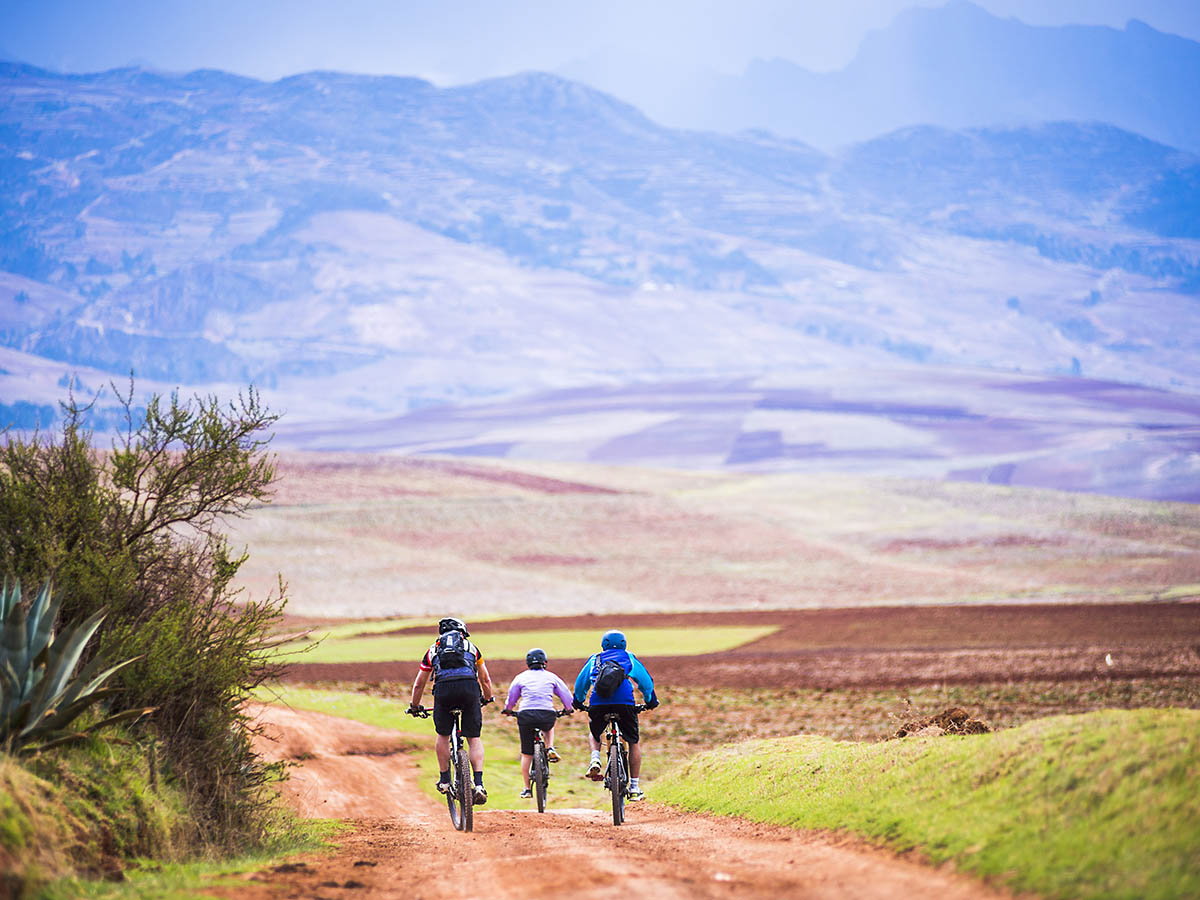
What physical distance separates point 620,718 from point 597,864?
4665 millimetres

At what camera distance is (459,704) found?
50.5 feet

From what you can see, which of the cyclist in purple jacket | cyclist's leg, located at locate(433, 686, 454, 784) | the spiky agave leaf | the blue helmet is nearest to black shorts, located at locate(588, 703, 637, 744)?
the cyclist in purple jacket

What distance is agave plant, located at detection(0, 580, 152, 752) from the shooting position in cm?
1151

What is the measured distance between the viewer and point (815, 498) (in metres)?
126

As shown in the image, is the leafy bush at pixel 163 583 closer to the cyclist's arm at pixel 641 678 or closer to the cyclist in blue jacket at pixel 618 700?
the cyclist in blue jacket at pixel 618 700

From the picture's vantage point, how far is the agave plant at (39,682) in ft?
37.8

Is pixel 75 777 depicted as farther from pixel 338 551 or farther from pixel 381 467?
pixel 381 467

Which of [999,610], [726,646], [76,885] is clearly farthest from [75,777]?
[999,610]

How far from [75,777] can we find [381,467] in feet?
416

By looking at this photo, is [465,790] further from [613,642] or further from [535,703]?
[613,642]

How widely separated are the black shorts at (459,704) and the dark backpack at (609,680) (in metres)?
1.47

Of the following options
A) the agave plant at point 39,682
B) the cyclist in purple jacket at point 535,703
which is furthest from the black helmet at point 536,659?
the agave plant at point 39,682

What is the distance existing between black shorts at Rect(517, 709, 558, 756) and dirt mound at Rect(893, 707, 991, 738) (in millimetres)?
4679

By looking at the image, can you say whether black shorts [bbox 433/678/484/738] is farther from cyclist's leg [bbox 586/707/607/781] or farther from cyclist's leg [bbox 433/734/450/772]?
cyclist's leg [bbox 586/707/607/781]
